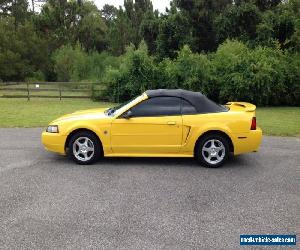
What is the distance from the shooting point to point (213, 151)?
7195 millimetres

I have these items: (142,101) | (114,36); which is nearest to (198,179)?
(142,101)

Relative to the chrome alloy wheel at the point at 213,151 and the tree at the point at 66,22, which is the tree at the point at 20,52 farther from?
the chrome alloy wheel at the point at 213,151

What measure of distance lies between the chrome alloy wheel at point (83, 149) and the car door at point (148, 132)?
43cm

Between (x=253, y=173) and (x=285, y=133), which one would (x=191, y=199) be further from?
(x=285, y=133)

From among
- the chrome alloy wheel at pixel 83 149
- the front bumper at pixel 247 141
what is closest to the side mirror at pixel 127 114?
the chrome alloy wheel at pixel 83 149

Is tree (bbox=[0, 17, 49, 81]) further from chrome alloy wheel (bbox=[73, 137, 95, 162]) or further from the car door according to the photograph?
the car door

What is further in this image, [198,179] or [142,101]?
[142,101]

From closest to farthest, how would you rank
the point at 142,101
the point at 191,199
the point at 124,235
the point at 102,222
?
1. the point at 124,235
2. the point at 102,222
3. the point at 191,199
4. the point at 142,101

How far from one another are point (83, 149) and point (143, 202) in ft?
7.81

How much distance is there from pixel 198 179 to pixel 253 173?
44.6 inches

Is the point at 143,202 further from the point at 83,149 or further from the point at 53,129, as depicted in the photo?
the point at 53,129

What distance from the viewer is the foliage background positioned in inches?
734

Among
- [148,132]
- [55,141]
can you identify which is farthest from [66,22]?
[148,132]

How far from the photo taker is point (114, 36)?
40.7 m
